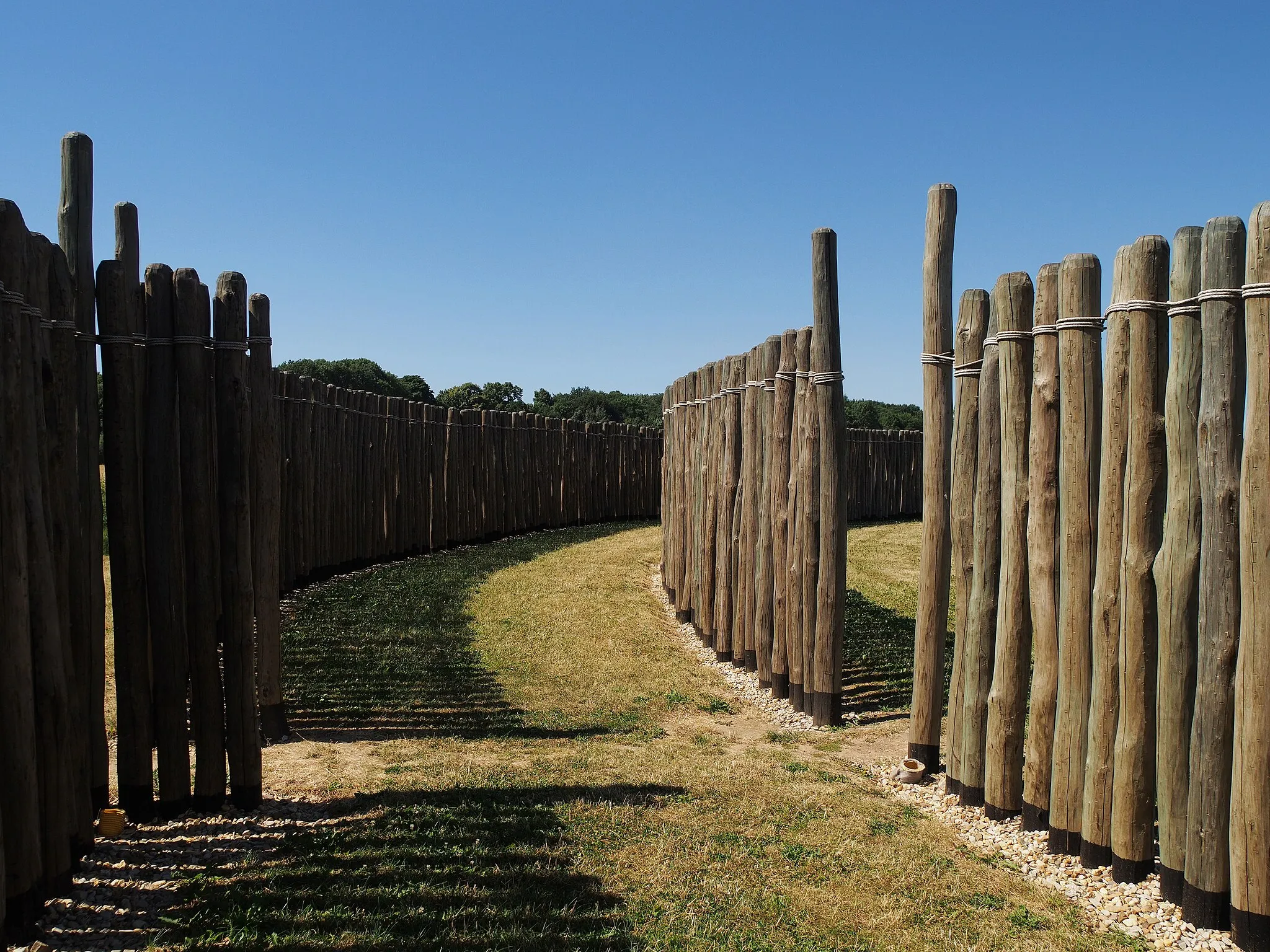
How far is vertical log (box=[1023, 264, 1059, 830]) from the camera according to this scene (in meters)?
4.16

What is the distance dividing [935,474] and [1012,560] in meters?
1.03

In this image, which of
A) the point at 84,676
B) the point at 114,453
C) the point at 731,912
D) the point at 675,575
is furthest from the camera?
the point at 675,575

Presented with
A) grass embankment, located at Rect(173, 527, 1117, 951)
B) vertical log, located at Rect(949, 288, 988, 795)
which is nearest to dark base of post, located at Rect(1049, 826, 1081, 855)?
→ grass embankment, located at Rect(173, 527, 1117, 951)

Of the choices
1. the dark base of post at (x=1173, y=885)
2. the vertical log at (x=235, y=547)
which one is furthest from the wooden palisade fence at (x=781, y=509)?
the vertical log at (x=235, y=547)

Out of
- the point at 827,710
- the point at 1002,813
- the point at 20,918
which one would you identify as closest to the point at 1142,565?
the point at 1002,813

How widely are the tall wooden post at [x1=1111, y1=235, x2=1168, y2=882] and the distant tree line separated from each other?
32094mm

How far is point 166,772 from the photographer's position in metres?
4.26

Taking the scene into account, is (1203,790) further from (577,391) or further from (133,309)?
(577,391)

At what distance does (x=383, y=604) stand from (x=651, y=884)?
6.74m

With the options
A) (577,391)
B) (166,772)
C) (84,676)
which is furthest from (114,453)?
(577,391)

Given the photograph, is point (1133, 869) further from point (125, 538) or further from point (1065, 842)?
point (125, 538)

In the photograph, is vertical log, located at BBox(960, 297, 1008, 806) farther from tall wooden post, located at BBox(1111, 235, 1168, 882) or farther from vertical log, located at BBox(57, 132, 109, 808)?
vertical log, located at BBox(57, 132, 109, 808)

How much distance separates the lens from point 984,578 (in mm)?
4664

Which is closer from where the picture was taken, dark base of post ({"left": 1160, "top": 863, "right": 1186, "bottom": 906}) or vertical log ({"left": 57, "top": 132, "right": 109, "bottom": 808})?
dark base of post ({"left": 1160, "top": 863, "right": 1186, "bottom": 906})
